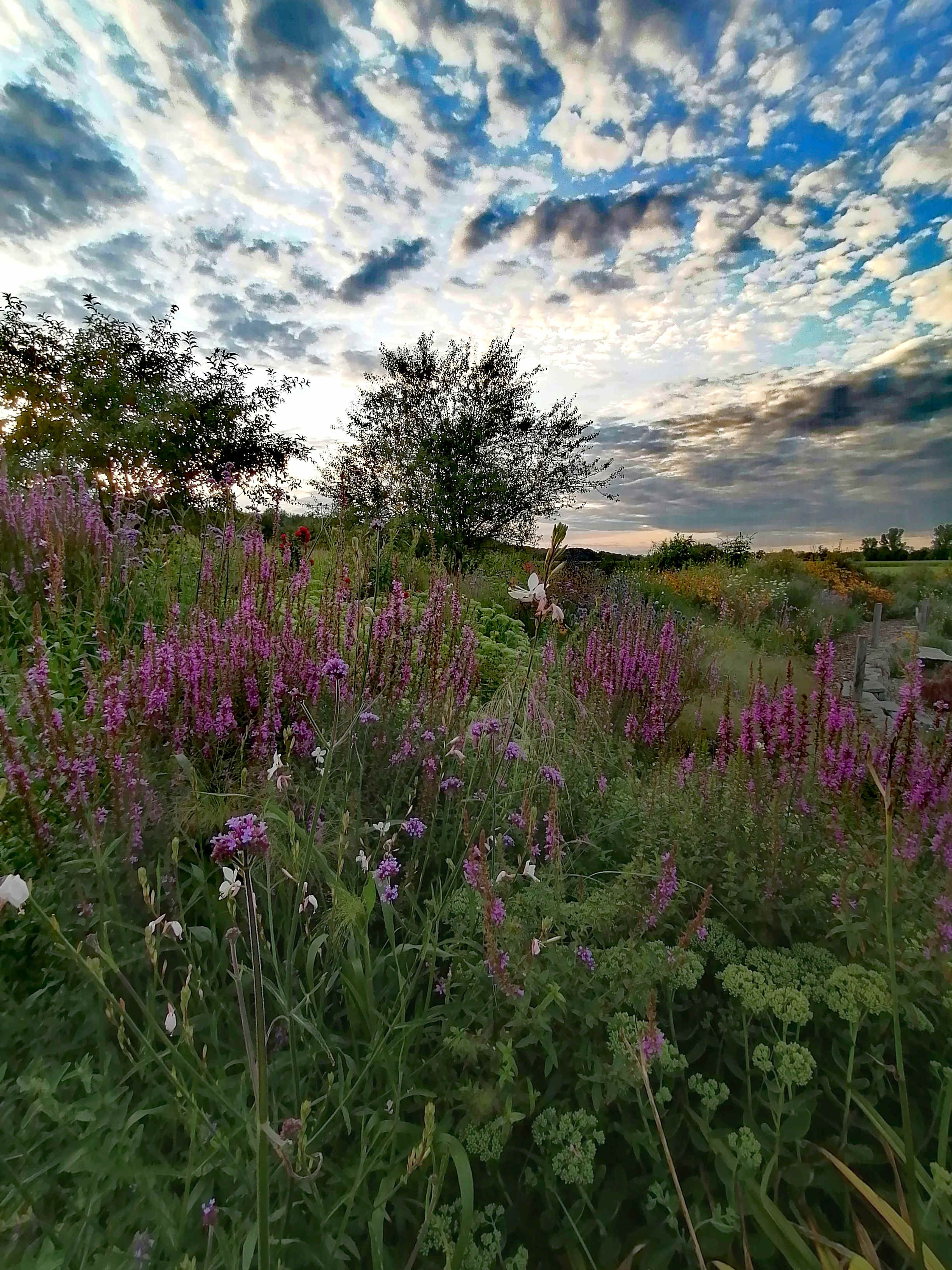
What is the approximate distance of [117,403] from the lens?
45.1ft

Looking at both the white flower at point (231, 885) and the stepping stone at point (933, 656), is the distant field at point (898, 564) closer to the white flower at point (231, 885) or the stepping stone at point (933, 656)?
the stepping stone at point (933, 656)

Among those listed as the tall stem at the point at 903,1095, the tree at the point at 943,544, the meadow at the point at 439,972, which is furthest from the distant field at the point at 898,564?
the tall stem at the point at 903,1095

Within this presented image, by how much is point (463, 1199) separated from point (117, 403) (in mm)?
16181

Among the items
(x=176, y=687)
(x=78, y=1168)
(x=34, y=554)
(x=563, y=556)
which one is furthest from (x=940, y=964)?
(x=34, y=554)

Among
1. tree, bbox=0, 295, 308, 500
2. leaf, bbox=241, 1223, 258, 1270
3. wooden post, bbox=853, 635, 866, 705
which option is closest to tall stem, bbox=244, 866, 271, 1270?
leaf, bbox=241, 1223, 258, 1270

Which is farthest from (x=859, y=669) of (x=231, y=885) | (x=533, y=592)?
(x=231, y=885)

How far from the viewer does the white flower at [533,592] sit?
1.64 metres

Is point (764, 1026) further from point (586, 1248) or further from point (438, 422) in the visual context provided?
point (438, 422)

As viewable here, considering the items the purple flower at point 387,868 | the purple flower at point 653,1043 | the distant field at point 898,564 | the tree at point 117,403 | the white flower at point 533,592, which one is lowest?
the purple flower at point 653,1043

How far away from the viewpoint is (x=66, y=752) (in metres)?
2.14

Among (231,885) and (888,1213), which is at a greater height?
(231,885)

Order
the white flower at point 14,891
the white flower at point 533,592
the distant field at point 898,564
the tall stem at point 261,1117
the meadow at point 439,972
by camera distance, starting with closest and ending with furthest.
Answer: the tall stem at point 261,1117 < the white flower at point 14,891 < the meadow at point 439,972 < the white flower at point 533,592 < the distant field at point 898,564

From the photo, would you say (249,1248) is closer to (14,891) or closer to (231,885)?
(231,885)

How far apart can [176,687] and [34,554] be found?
8.51 feet
